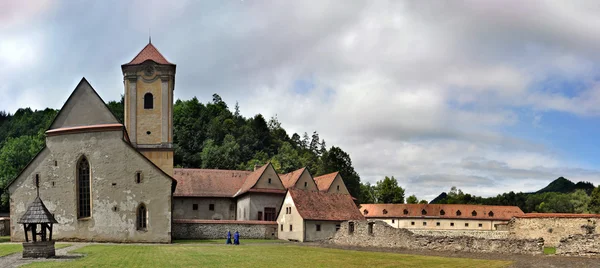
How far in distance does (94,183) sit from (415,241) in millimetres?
23805

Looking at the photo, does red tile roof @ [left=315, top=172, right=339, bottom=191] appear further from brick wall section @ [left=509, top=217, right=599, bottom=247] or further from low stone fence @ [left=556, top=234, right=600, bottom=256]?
low stone fence @ [left=556, top=234, right=600, bottom=256]

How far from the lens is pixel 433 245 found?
3491 centimetres

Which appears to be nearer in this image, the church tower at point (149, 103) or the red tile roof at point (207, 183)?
the church tower at point (149, 103)

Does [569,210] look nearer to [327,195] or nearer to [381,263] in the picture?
[327,195]

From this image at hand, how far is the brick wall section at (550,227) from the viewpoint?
4141 cm

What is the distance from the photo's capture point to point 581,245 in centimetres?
3055

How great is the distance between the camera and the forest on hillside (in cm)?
9129

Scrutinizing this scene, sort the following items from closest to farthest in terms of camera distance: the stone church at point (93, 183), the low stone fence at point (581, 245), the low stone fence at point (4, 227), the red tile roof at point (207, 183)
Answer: the low stone fence at point (581, 245), the stone church at point (93, 183), the low stone fence at point (4, 227), the red tile roof at point (207, 183)

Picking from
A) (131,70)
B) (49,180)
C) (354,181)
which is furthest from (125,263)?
(354,181)

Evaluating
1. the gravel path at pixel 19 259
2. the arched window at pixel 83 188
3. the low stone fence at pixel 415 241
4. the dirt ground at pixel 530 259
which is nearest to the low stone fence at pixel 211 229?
the arched window at pixel 83 188

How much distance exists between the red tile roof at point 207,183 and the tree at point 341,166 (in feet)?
122

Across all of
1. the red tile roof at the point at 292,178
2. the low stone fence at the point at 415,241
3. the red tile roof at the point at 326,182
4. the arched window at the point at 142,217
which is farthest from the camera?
the red tile roof at the point at 326,182

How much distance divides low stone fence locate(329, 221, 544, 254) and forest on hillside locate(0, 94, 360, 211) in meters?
53.0

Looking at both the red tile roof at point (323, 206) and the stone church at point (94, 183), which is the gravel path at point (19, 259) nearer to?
the stone church at point (94, 183)
